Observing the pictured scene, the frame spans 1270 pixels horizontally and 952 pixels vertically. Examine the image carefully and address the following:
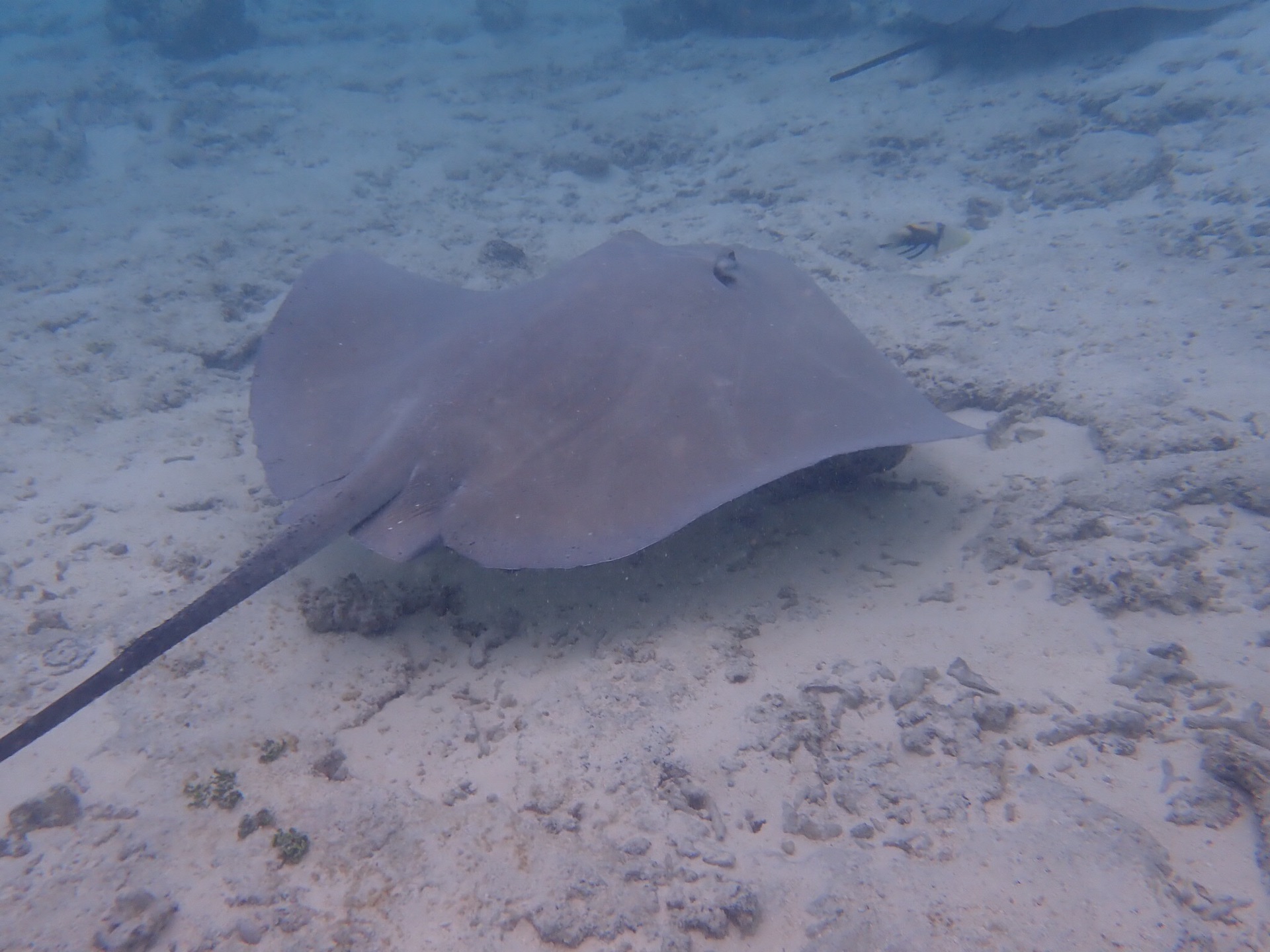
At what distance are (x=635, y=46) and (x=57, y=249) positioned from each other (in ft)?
51.0

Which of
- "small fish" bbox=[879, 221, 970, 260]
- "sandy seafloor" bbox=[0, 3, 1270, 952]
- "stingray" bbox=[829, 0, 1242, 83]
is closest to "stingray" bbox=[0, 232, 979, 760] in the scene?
"sandy seafloor" bbox=[0, 3, 1270, 952]

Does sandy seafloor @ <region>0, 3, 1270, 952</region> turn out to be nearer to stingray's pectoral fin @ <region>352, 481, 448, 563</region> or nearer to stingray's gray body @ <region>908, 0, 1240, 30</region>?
stingray's pectoral fin @ <region>352, 481, 448, 563</region>

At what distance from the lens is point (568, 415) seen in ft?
13.2

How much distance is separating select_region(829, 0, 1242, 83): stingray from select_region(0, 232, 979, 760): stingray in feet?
33.4

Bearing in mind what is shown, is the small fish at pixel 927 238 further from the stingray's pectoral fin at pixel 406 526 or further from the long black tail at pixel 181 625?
the long black tail at pixel 181 625

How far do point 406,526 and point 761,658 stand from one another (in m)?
2.12

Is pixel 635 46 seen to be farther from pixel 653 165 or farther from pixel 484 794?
pixel 484 794

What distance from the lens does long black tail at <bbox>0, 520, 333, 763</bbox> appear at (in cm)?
264

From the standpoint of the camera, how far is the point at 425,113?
16.2 meters

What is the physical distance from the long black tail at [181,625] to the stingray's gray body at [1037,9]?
14.7 metres

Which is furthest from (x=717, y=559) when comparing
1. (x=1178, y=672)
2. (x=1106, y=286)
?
(x=1106, y=286)

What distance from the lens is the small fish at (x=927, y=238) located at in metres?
7.43

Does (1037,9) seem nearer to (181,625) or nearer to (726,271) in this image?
(726,271)

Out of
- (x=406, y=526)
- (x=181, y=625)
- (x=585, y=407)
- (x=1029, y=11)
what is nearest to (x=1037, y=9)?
(x=1029, y=11)
